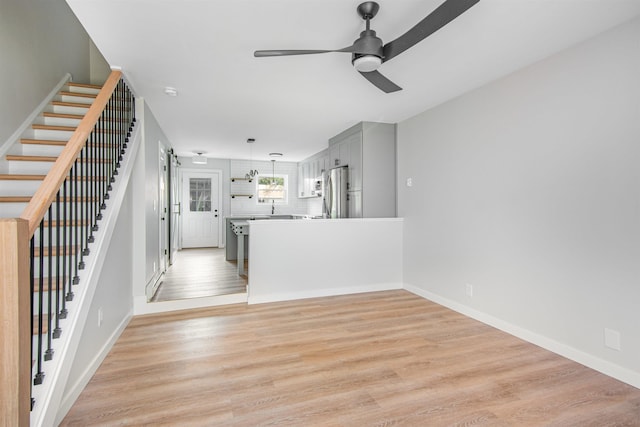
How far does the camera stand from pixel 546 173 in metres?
2.61

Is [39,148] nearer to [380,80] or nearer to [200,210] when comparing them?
[380,80]

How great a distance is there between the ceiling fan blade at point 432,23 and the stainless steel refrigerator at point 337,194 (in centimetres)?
288

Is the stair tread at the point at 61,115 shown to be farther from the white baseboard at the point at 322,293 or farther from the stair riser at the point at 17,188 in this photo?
the white baseboard at the point at 322,293

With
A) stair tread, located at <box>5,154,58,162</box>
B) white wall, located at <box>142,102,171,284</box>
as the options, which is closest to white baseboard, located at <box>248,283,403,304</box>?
white wall, located at <box>142,102,171,284</box>

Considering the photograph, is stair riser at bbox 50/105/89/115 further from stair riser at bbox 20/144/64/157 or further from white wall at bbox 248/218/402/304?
white wall at bbox 248/218/402/304

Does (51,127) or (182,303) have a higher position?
(51,127)

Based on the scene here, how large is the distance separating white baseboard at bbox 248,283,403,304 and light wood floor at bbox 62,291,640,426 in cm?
63

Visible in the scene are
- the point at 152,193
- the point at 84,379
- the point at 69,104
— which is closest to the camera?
the point at 84,379

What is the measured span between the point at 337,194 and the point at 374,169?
0.81m

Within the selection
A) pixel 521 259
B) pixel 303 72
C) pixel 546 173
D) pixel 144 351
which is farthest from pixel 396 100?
pixel 144 351

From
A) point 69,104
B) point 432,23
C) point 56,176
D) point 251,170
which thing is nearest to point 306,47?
point 432,23

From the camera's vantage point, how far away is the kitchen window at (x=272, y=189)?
8.33 meters

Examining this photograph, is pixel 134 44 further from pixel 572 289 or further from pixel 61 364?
pixel 572 289

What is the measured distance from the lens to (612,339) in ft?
7.20
